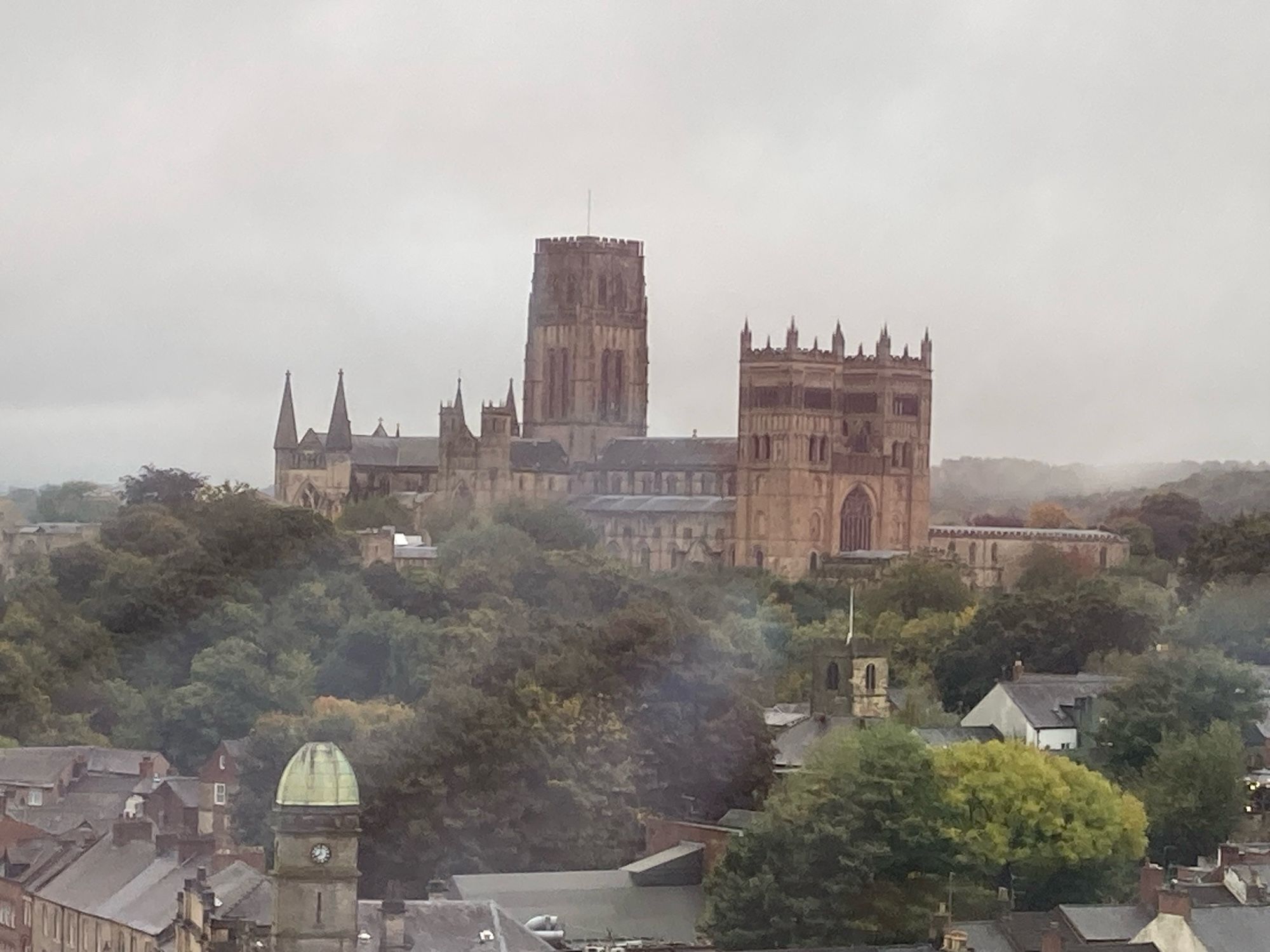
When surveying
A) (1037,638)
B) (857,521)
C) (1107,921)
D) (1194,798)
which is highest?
(857,521)

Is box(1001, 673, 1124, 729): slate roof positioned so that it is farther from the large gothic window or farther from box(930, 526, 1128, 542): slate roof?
the large gothic window

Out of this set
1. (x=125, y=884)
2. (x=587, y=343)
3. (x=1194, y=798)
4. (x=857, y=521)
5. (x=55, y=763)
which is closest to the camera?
(x=125, y=884)

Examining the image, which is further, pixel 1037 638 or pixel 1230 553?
pixel 1230 553

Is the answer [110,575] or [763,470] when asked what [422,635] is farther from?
[763,470]

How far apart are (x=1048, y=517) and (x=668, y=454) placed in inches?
1089

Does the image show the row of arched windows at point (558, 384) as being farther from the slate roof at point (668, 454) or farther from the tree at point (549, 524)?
the tree at point (549, 524)

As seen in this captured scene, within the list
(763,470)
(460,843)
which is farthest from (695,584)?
(460,843)

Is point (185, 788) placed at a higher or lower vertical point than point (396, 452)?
lower

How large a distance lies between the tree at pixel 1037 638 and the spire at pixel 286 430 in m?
80.7

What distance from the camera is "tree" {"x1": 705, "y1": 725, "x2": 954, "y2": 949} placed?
47.9 metres

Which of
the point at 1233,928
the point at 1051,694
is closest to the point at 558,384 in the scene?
the point at 1051,694

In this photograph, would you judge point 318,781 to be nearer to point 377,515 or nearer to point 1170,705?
point 1170,705

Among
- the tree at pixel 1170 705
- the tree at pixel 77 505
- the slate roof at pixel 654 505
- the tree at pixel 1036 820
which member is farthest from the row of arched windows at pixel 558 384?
the tree at pixel 1036 820

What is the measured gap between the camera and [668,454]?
16275 cm
